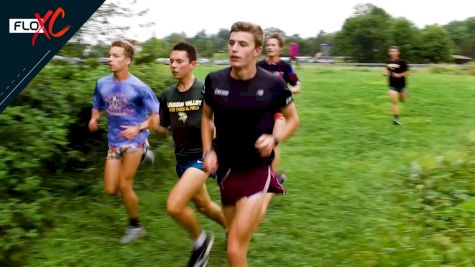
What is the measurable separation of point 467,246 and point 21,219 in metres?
4.15

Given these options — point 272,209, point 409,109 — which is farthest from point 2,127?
point 409,109

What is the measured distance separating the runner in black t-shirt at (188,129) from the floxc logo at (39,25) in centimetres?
243

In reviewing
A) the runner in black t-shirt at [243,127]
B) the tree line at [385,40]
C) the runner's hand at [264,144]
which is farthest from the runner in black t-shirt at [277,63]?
the tree line at [385,40]

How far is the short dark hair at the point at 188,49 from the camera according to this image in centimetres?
514

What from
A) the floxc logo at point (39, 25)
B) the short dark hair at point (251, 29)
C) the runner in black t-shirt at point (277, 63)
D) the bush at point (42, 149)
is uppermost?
the floxc logo at point (39, 25)

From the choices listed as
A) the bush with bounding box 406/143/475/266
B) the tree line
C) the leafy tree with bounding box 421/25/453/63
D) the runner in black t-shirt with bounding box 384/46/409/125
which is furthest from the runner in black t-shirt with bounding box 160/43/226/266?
the leafy tree with bounding box 421/25/453/63

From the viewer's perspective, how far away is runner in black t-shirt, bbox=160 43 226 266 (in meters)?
4.86

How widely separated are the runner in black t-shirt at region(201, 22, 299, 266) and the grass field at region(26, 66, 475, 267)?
4.40ft

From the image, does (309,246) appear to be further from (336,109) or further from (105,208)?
(336,109)

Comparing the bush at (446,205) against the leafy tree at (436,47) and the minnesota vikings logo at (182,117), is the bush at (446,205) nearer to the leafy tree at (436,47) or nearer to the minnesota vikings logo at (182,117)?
the minnesota vikings logo at (182,117)

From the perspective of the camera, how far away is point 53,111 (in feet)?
20.2

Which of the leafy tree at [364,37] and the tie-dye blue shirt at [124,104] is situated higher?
the leafy tree at [364,37]

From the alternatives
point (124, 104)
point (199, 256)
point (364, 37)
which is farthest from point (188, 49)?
point (364, 37)

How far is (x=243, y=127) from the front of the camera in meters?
4.11
